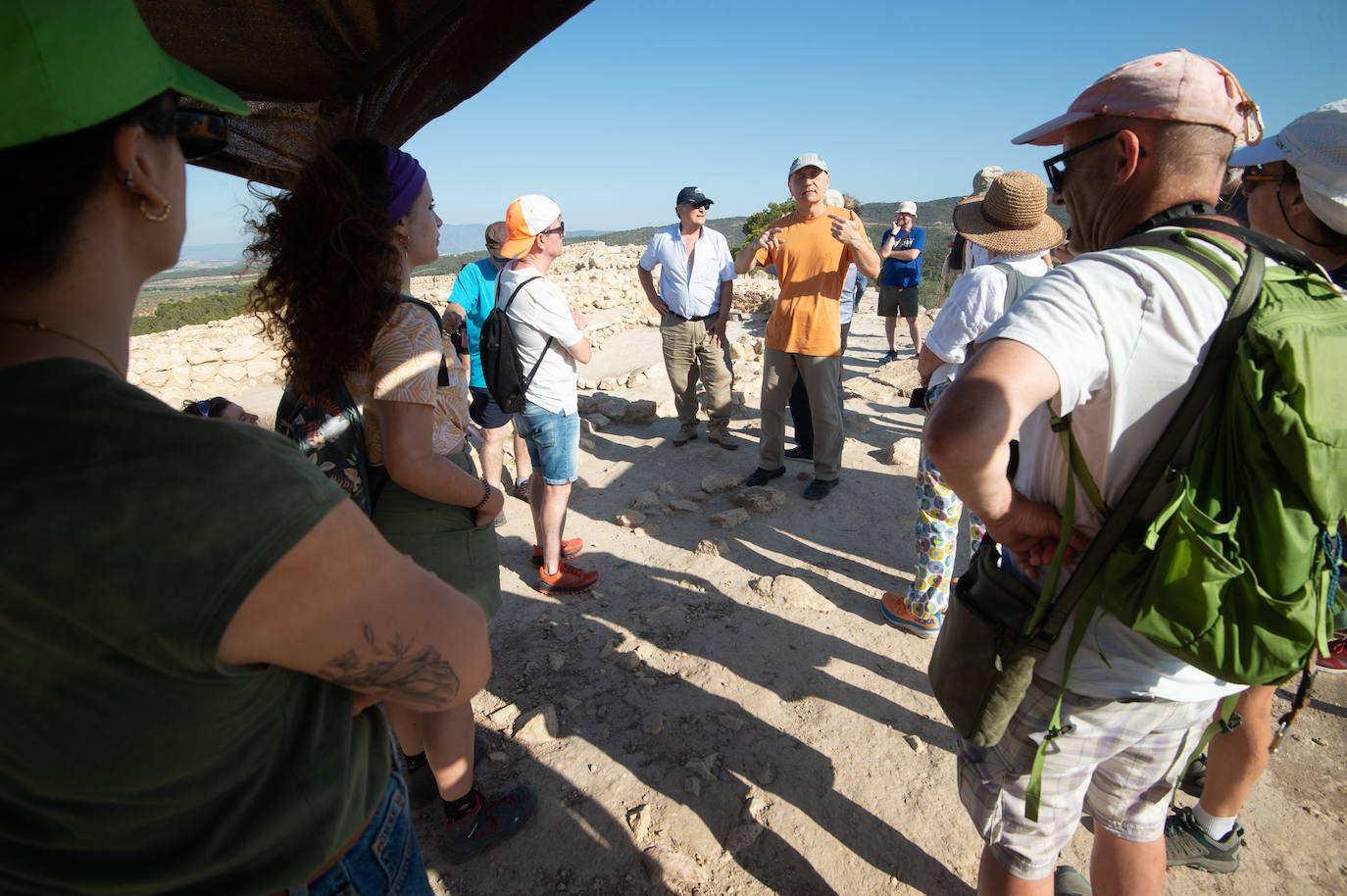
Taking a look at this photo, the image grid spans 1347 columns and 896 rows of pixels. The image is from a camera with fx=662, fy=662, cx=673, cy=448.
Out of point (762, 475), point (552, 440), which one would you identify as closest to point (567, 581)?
point (552, 440)

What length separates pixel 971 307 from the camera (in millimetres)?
2783

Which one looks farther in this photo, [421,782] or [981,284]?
[981,284]

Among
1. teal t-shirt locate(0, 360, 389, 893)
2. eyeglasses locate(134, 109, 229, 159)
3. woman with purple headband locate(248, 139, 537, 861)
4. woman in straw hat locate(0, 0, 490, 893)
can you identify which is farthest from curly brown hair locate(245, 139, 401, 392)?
teal t-shirt locate(0, 360, 389, 893)

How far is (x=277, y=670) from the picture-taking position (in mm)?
845

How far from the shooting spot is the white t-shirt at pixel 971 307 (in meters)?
2.74

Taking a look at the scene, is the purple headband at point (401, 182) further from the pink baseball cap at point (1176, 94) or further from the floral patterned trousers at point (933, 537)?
the floral patterned trousers at point (933, 537)

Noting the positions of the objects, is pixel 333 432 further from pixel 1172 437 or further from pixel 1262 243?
pixel 1262 243

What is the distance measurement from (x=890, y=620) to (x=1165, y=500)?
2461 millimetres

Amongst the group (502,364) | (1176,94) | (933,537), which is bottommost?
(933,537)

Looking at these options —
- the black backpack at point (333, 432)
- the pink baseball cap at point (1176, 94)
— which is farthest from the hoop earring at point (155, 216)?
the pink baseball cap at point (1176, 94)

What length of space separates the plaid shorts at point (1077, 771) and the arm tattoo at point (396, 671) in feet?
4.01

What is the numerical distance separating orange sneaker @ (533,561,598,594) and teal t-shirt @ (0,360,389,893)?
304 centimetres

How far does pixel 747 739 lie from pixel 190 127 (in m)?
2.68

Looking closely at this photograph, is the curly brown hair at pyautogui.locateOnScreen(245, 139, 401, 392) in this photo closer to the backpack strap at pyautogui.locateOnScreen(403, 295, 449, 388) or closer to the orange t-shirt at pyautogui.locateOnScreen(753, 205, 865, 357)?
the backpack strap at pyautogui.locateOnScreen(403, 295, 449, 388)
